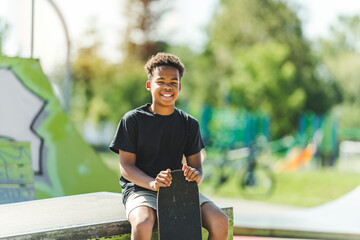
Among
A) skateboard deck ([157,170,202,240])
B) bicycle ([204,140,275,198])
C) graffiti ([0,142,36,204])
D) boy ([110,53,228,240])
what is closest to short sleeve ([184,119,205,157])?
boy ([110,53,228,240])

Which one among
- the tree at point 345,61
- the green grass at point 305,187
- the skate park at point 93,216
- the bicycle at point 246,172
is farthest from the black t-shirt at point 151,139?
the tree at point 345,61

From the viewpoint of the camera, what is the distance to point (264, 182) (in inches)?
501

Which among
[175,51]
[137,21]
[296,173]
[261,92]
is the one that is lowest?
[296,173]

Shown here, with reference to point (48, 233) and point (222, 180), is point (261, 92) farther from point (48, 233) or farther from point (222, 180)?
point (48, 233)

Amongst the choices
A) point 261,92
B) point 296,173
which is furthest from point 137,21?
point 296,173

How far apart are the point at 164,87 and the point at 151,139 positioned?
1.03 feet

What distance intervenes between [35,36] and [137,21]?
1036 inches

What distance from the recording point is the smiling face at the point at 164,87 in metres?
2.76

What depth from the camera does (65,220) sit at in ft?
9.16

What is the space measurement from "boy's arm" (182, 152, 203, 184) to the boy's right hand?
104 mm

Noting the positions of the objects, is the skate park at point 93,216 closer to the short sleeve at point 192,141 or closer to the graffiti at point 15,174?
the graffiti at point 15,174

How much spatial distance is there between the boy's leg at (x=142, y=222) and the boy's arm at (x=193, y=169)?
0.28 m

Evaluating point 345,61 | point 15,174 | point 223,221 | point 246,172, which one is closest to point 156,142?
point 223,221

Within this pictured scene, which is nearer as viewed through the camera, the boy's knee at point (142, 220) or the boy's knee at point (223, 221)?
the boy's knee at point (142, 220)
